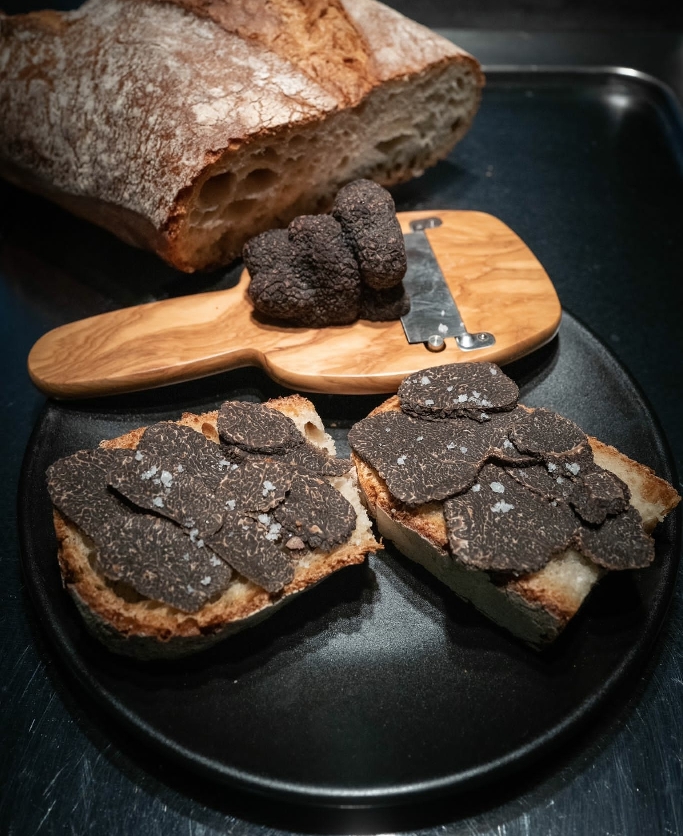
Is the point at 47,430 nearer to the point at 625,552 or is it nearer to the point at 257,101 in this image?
the point at 257,101

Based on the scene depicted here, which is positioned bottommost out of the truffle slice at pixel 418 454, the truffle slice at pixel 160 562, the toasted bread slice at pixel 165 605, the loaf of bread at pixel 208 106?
the toasted bread slice at pixel 165 605

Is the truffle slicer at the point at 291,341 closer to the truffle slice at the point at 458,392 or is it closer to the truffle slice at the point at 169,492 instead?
the truffle slice at the point at 458,392

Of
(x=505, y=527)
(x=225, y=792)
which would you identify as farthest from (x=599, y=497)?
(x=225, y=792)

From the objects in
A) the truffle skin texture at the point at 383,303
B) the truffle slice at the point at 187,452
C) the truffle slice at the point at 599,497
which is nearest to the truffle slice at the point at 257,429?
the truffle slice at the point at 187,452

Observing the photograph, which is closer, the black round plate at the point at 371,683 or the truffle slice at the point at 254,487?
the black round plate at the point at 371,683

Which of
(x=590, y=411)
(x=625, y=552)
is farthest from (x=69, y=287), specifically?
(x=625, y=552)

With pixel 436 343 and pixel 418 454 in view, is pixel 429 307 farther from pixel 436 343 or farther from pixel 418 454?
pixel 418 454
